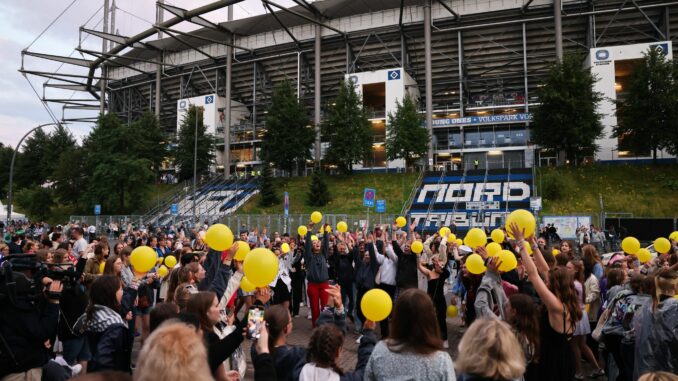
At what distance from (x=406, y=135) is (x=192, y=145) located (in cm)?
2372

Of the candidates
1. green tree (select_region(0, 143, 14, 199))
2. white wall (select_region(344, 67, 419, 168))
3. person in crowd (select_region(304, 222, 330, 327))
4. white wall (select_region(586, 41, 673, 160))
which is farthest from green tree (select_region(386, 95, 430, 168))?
green tree (select_region(0, 143, 14, 199))

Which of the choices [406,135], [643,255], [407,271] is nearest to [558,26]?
[406,135]

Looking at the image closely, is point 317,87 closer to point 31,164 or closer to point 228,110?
point 228,110

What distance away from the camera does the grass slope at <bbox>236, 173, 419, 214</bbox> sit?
35.5 metres

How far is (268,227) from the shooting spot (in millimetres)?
26953

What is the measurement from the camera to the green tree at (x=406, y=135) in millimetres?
39281

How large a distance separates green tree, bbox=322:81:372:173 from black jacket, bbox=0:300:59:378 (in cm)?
3813

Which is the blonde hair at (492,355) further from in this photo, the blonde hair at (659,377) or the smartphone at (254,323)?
the smartphone at (254,323)

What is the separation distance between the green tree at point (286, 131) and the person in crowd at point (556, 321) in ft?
133

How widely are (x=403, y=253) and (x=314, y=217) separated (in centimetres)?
279

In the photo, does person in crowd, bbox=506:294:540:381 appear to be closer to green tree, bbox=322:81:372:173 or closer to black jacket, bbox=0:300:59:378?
black jacket, bbox=0:300:59:378

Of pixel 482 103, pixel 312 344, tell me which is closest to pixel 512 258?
pixel 312 344

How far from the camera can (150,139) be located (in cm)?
4925

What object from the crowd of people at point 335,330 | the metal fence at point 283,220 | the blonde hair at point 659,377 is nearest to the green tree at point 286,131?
the metal fence at point 283,220
